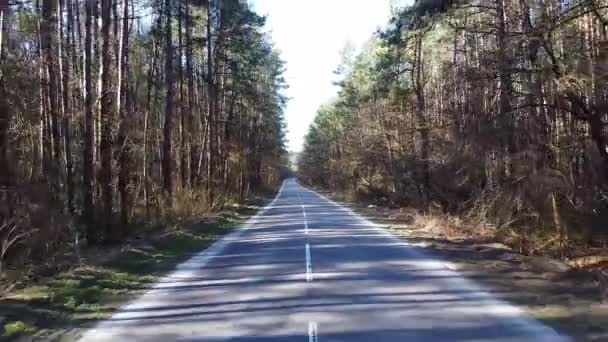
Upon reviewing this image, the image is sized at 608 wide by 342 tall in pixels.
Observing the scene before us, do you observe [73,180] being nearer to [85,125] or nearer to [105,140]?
[105,140]

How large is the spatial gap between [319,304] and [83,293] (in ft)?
14.1

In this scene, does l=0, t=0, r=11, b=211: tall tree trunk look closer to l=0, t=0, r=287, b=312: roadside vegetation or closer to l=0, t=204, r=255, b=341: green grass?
l=0, t=0, r=287, b=312: roadside vegetation

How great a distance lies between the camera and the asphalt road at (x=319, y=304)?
7.73m

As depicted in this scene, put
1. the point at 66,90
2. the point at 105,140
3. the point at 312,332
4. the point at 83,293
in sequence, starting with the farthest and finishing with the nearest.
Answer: the point at 66,90, the point at 105,140, the point at 83,293, the point at 312,332

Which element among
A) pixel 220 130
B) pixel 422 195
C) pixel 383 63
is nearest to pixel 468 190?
pixel 422 195

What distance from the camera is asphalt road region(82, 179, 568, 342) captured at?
773cm

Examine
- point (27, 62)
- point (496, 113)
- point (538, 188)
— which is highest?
point (27, 62)

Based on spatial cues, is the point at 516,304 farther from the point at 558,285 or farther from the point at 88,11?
the point at 88,11

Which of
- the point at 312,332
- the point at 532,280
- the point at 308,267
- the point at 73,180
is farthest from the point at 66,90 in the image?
the point at 312,332

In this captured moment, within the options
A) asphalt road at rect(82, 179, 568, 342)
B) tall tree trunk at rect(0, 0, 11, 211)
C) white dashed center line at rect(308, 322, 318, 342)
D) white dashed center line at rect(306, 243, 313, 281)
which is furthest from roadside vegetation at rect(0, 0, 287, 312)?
white dashed center line at rect(308, 322, 318, 342)

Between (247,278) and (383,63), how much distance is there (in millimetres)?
26523

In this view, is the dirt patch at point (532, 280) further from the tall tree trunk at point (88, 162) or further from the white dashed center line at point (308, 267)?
the tall tree trunk at point (88, 162)

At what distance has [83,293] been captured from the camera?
35.7 feet

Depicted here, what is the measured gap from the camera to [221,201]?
129 feet
